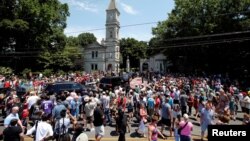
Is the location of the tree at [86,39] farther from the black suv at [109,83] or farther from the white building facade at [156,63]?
the black suv at [109,83]

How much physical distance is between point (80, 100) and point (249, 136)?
10836mm

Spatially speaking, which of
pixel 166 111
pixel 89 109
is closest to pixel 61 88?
pixel 89 109

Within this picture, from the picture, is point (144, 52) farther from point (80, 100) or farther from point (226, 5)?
point (80, 100)

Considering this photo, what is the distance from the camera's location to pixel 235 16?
2131 inches

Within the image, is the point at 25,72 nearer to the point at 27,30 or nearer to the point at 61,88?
the point at 27,30

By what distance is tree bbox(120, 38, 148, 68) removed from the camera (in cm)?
10681

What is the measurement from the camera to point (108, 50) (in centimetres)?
9700

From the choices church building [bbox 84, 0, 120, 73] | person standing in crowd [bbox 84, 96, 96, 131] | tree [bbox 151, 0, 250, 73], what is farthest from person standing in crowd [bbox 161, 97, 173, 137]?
church building [bbox 84, 0, 120, 73]

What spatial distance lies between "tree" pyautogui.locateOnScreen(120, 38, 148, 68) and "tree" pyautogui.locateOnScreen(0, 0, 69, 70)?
52.4 metres

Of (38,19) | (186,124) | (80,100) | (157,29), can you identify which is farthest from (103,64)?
(186,124)

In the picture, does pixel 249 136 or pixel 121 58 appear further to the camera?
pixel 121 58

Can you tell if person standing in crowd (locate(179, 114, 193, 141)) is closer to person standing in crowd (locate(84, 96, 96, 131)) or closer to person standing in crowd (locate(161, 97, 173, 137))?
person standing in crowd (locate(161, 97, 173, 137))

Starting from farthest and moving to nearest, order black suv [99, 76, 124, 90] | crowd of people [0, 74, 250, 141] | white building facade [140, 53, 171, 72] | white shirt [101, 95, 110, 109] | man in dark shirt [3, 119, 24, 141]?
white building facade [140, 53, 171, 72] → black suv [99, 76, 124, 90] → white shirt [101, 95, 110, 109] → crowd of people [0, 74, 250, 141] → man in dark shirt [3, 119, 24, 141]

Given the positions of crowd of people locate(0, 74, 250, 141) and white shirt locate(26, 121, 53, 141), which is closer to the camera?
white shirt locate(26, 121, 53, 141)
